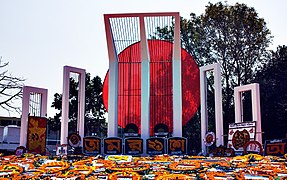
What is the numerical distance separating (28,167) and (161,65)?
472 inches

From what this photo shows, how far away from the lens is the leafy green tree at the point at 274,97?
19.7m

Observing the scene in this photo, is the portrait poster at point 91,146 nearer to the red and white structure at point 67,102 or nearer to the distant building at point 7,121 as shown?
the red and white structure at point 67,102

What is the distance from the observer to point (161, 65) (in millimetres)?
16891

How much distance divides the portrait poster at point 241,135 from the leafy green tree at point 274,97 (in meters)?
9.17

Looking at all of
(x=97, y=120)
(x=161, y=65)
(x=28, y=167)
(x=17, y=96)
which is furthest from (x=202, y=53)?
(x=28, y=167)

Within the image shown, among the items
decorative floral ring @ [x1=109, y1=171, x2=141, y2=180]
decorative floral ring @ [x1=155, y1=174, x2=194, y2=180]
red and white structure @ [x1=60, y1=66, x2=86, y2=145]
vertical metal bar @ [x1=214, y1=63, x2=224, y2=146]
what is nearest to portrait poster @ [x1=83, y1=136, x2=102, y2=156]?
red and white structure @ [x1=60, y1=66, x2=86, y2=145]

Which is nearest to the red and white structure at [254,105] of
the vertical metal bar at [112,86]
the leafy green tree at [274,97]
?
the vertical metal bar at [112,86]

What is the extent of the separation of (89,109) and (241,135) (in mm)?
17053

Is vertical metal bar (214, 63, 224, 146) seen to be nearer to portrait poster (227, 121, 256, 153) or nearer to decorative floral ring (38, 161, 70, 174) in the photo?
portrait poster (227, 121, 256, 153)

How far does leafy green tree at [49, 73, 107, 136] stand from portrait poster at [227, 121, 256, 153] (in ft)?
51.1

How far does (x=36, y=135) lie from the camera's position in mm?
12000

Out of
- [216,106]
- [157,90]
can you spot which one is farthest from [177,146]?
[157,90]

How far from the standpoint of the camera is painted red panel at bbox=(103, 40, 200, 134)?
16609 mm

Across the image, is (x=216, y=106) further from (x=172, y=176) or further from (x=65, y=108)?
(x=172, y=176)
